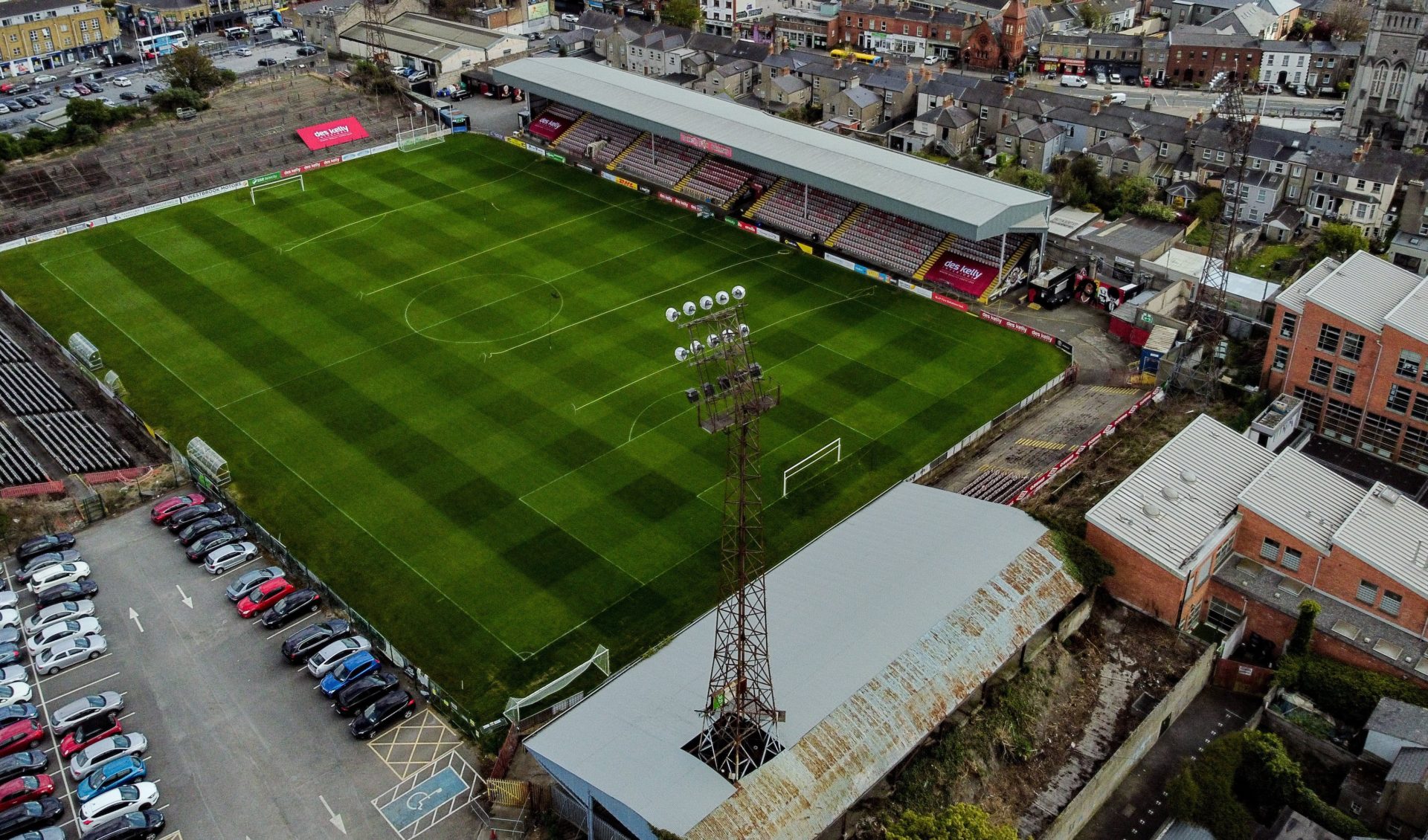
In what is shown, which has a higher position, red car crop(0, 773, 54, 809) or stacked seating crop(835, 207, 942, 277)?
stacked seating crop(835, 207, 942, 277)

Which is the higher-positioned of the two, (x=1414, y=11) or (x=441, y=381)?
(x=1414, y=11)

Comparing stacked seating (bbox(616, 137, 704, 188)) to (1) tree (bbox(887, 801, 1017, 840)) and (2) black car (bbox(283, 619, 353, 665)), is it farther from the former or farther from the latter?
(1) tree (bbox(887, 801, 1017, 840))

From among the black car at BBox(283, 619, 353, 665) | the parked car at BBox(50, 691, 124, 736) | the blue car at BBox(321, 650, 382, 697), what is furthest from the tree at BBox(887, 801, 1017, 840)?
the parked car at BBox(50, 691, 124, 736)

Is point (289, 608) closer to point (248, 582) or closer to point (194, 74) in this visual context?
point (248, 582)

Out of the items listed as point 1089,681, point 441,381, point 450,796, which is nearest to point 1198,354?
point 1089,681

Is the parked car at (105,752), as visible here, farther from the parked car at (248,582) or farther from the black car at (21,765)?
the parked car at (248,582)

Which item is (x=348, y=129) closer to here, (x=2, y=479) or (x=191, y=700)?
(x=2, y=479)
